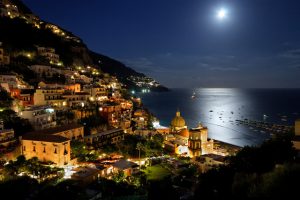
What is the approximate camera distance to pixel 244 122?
80.9 meters

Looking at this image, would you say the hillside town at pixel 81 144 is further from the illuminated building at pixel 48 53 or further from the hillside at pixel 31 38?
the hillside at pixel 31 38

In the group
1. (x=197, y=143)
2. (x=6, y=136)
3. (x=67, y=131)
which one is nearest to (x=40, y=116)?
(x=67, y=131)

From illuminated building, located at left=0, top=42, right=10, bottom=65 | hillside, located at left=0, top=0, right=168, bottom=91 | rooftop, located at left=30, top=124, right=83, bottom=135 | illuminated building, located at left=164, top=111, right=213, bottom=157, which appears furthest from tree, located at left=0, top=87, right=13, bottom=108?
illuminated building, located at left=164, top=111, right=213, bottom=157

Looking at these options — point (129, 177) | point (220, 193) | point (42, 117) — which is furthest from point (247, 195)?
point (42, 117)

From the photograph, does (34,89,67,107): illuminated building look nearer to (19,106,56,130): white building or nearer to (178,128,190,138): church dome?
(19,106,56,130): white building

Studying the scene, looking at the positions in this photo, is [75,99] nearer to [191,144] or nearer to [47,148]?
[47,148]

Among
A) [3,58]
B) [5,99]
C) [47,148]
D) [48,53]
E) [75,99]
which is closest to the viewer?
[47,148]

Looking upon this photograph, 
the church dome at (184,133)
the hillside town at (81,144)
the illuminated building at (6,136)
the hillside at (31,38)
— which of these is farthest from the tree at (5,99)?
the church dome at (184,133)

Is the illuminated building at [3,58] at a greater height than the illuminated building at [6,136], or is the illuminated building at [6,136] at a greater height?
the illuminated building at [3,58]

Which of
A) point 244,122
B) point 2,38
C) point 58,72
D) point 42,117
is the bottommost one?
point 244,122

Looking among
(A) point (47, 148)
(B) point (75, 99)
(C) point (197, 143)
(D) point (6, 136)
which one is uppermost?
(B) point (75, 99)

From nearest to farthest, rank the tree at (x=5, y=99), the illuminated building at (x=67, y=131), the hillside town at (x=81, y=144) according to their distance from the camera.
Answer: the hillside town at (x=81, y=144) → the illuminated building at (x=67, y=131) → the tree at (x=5, y=99)

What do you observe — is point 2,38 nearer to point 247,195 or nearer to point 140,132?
point 140,132

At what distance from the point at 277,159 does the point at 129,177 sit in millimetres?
11395
